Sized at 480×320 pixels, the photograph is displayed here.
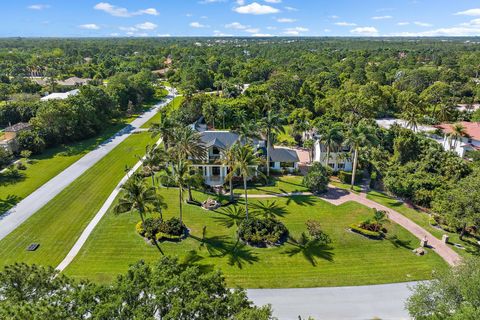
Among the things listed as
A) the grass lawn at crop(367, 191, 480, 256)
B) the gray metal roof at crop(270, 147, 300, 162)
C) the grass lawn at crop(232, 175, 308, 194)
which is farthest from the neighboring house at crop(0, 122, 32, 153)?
the grass lawn at crop(367, 191, 480, 256)

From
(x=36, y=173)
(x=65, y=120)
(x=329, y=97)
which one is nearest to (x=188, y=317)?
(x=36, y=173)

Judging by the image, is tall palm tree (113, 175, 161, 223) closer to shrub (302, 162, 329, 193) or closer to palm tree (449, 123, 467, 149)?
shrub (302, 162, 329, 193)

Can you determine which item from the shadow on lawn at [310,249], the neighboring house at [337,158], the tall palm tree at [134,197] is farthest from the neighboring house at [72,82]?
the shadow on lawn at [310,249]

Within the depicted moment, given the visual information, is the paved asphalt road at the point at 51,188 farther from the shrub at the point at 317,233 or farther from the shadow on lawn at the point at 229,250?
the shrub at the point at 317,233

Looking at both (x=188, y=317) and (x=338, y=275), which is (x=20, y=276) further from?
(x=338, y=275)

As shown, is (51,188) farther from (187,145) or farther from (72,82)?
(72,82)
